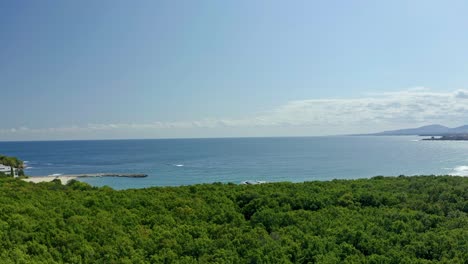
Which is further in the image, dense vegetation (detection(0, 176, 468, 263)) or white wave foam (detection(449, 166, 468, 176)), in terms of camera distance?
white wave foam (detection(449, 166, 468, 176))

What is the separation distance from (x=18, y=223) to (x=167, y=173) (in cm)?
8166

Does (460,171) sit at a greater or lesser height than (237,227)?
lesser

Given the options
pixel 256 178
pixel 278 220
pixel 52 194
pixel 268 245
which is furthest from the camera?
pixel 256 178

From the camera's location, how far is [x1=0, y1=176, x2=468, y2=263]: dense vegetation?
12.2 meters

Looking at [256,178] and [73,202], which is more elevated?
[73,202]

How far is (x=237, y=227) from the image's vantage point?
606 inches

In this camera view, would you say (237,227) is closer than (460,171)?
Yes

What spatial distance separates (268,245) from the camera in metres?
12.6

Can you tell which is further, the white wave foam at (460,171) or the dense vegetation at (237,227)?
the white wave foam at (460,171)

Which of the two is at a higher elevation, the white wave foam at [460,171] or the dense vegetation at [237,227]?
the dense vegetation at [237,227]

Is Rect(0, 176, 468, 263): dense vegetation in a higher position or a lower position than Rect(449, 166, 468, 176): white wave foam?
higher

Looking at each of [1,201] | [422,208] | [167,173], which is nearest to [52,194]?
[1,201]

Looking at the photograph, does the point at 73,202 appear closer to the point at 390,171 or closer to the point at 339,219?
the point at 339,219

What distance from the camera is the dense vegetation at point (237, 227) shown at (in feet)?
40.1
